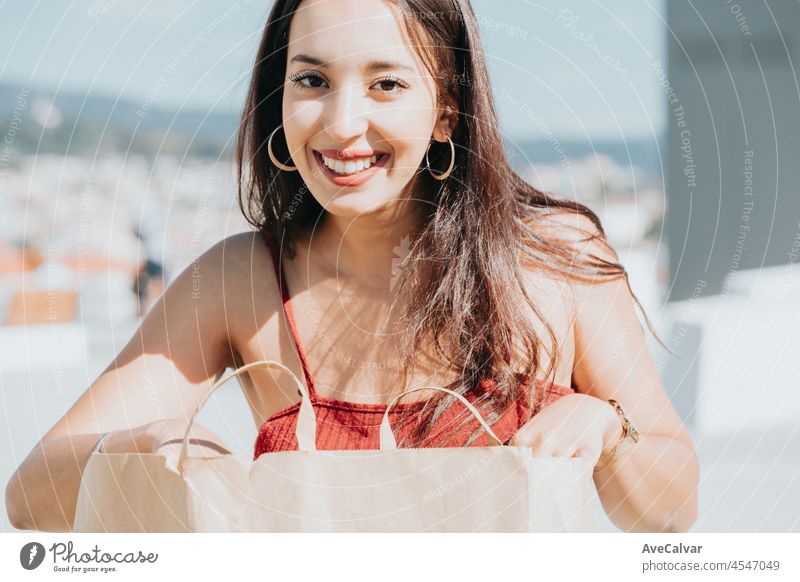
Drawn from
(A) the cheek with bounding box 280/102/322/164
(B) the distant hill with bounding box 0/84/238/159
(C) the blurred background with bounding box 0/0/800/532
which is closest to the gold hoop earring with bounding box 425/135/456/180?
(A) the cheek with bounding box 280/102/322/164

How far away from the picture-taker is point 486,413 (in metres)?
0.80

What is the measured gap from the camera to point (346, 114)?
0.77 metres

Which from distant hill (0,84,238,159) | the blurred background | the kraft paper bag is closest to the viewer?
the kraft paper bag

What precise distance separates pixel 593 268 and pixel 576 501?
0.30m

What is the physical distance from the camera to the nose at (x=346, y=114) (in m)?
0.77

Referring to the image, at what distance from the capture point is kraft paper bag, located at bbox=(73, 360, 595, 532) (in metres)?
0.64

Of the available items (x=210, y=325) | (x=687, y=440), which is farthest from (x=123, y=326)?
(x=687, y=440)

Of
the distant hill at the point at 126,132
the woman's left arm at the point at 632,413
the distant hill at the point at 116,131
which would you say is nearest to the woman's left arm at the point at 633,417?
the woman's left arm at the point at 632,413

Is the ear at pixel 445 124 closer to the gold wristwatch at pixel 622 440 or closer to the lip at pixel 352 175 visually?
the lip at pixel 352 175

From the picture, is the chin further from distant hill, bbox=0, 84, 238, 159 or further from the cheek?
distant hill, bbox=0, 84, 238, 159

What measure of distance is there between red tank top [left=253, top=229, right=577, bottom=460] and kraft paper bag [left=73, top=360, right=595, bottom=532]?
13 cm

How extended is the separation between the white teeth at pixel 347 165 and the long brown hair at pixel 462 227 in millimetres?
100

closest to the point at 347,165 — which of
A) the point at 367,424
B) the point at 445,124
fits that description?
the point at 445,124

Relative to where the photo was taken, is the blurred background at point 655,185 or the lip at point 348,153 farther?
the blurred background at point 655,185
